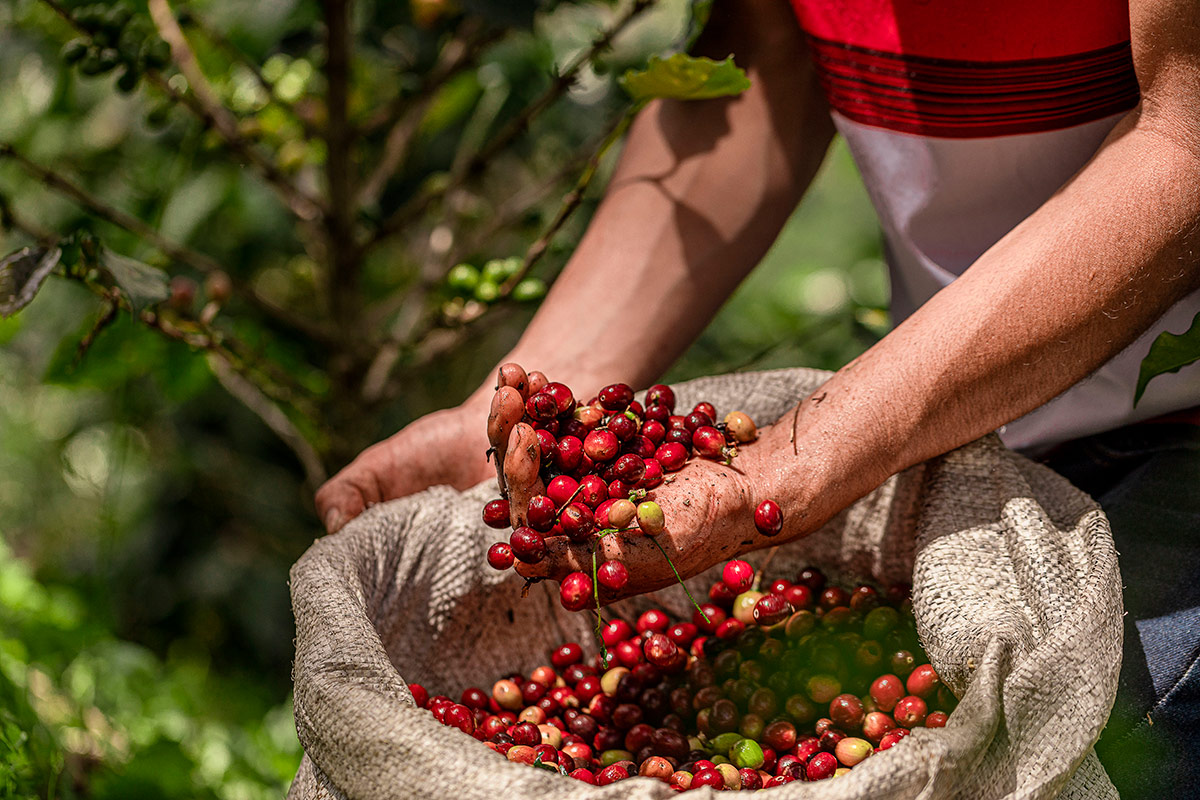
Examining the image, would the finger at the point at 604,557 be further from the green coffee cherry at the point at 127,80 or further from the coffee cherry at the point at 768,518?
the green coffee cherry at the point at 127,80

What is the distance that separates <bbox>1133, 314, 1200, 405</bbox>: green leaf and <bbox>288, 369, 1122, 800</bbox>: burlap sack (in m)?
0.16

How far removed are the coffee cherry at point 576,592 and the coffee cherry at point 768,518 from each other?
0.61ft

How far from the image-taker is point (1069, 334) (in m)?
0.94

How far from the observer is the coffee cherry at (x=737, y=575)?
103 cm

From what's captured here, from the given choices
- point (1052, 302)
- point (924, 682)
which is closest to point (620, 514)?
point (924, 682)

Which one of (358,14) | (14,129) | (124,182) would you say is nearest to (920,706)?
(358,14)

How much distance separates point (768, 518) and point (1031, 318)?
334 mm

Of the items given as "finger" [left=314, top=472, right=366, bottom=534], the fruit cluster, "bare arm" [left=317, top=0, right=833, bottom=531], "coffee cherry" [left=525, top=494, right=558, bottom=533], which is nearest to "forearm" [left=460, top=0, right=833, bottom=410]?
"bare arm" [left=317, top=0, right=833, bottom=531]

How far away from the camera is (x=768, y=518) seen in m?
0.93

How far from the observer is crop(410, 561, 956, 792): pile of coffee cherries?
0.94m

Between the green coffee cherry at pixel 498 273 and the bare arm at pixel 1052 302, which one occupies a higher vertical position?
the bare arm at pixel 1052 302

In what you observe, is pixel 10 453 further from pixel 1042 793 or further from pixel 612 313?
pixel 1042 793

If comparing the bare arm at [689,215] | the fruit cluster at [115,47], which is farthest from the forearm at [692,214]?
the fruit cluster at [115,47]

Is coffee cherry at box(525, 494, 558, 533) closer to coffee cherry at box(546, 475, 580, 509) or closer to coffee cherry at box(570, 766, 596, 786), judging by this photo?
coffee cherry at box(546, 475, 580, 509)
